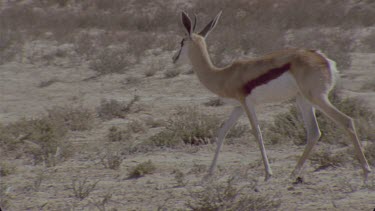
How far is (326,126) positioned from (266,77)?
2.39 meters

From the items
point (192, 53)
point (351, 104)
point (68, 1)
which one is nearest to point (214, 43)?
point (351, 104)

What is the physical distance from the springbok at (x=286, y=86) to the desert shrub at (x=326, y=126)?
1.65 meters

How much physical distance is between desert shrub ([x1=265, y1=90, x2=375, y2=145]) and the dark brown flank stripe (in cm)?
196

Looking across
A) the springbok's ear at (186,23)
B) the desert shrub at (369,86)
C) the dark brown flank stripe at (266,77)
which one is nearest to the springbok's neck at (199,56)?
the springbok's ear at (186,23)

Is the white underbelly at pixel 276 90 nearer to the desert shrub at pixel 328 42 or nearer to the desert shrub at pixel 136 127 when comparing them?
the desert shrub at pixel 136 127

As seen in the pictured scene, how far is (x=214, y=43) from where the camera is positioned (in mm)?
19891

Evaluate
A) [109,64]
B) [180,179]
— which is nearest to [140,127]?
[180,179]

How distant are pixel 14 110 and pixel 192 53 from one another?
5.91 m

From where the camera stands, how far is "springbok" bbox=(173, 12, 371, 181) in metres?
6.87

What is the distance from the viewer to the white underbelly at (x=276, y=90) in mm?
7117

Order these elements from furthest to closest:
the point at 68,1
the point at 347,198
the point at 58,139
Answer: the point at 68,1 → the point at 58,139 → the point at 347,198

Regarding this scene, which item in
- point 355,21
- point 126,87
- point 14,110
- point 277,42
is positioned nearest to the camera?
point 14,110

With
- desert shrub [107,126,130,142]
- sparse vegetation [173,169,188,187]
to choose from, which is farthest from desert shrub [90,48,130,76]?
sparse vegetation [173,169,188,187]

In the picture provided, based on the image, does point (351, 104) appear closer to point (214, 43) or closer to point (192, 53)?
point (192, 53)
